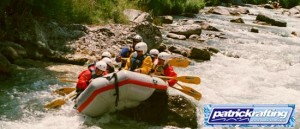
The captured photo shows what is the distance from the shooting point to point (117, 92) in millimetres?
7273

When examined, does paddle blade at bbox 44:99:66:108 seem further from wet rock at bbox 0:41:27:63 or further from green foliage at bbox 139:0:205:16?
green foliage at bbox 139:0:205:16

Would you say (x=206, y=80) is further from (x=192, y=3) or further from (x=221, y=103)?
(x=192, y=3)

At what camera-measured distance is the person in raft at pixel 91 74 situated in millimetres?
7828

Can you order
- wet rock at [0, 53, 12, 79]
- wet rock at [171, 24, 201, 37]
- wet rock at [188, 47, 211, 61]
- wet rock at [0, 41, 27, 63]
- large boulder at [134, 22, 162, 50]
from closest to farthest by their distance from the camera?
1. wet rock at [0, 53, 12, 79]
2. wet rock at [0, 41, 27, 63]
3. large boulder at [134, 22, 162, 50]
4. wet rock at [188, 47, 211, 61]
5. wet rock at [171, 24, 201, 37]

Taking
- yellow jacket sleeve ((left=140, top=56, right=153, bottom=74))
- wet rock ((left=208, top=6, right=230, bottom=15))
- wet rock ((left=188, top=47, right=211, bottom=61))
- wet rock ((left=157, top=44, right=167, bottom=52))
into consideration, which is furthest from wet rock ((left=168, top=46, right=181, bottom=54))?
wet rock ((left=208, top=6, right=230, bottom=15))

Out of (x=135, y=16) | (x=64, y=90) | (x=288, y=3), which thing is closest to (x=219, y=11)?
(x=135, y=16)

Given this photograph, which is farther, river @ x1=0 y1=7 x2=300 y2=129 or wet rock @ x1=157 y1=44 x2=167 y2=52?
wet rock @ x1=157 y1=44 x2=167 y2=52

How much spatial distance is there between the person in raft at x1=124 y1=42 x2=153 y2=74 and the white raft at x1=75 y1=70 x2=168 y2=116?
0.59 m

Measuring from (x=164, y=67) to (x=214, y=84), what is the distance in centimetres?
320

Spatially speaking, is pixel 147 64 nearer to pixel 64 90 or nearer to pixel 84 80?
pixel 84 80

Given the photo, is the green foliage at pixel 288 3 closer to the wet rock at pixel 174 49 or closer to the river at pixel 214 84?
the river at pixel 214 84

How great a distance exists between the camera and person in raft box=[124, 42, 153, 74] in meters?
8.30

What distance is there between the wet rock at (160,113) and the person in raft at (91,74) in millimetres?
856

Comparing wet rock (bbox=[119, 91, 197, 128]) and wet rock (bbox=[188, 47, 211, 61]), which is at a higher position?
wet rock (bbox=[119, 91, 197, 128])
